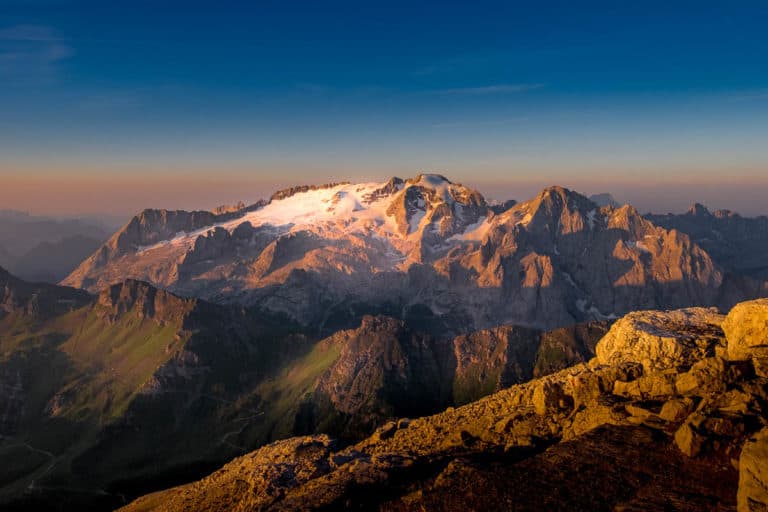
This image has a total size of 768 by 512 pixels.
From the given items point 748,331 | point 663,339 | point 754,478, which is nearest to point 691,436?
point 754,478

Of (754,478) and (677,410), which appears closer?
(754,478)

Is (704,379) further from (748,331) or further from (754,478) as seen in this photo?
(754,478)

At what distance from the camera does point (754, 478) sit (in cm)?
3422

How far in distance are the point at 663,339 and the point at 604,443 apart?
2424 centimetres

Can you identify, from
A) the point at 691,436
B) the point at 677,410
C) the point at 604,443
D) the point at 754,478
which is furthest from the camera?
the point at 677,410

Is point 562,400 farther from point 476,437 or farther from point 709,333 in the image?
point 709,333

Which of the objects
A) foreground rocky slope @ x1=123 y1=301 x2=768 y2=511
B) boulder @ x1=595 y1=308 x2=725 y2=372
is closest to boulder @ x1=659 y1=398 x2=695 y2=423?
foreground rocky slope @ x1=123 y1=301 x2=768 y2=511

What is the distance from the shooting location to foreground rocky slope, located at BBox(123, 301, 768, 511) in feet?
133

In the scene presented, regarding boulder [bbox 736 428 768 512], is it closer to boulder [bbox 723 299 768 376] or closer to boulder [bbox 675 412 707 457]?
boulder [bbox 675 412 707 457]

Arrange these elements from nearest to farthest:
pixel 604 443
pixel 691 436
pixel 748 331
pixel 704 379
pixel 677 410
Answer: pixel 691 436
pixel 604 443
pixel 677 410
pixel 704 379
pixel 748 331

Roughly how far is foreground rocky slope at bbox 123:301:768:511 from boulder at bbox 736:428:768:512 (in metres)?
0.07

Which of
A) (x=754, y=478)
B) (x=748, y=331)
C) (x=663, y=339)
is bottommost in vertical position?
(x=663, y=339)

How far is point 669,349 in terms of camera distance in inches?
2576

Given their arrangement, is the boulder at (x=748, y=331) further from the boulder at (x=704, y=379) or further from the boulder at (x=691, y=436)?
the boulder at (x=691, y=436)
